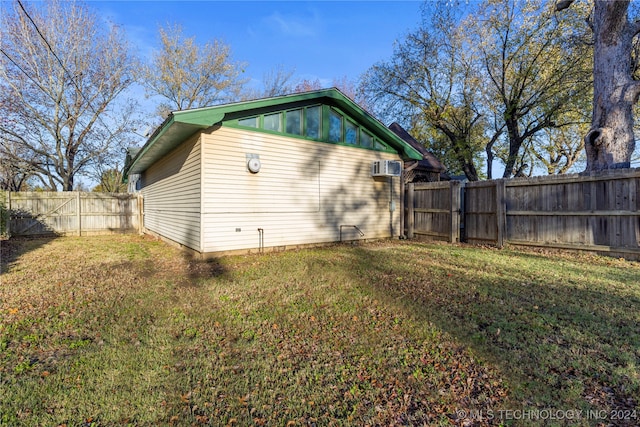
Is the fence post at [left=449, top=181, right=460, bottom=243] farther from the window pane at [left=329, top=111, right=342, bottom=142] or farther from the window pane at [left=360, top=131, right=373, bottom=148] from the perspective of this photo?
the window pane at [left=329, top=111, right=342, bottom=142]

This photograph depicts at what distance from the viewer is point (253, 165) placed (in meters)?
6.81

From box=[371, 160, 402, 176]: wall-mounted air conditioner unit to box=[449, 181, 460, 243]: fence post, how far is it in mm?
1604

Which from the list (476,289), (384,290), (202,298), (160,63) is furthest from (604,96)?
(160,63)

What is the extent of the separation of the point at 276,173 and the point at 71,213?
912cm

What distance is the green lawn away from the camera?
1.92m

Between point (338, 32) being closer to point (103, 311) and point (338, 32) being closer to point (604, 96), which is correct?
point (604, 96)

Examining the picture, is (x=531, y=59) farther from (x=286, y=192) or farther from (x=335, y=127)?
(x=286, y=192)

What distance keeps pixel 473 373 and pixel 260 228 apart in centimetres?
564

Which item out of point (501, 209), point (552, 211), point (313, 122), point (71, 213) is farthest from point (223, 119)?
point (71, 213)

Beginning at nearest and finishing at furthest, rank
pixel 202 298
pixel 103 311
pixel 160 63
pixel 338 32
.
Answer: pixel 103 311
pixel 202 298
pixel 338 32
pixel 160 63

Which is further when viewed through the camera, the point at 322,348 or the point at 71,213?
the point at 71,213

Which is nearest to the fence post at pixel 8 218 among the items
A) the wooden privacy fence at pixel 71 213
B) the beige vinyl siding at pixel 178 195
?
the wooden privacy fence at pixel 71 213

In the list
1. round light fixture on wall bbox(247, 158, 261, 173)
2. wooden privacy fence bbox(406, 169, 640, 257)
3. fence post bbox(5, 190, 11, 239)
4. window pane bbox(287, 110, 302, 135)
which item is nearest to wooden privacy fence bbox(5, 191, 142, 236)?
fence post bbox(5, 190, 11, 239)

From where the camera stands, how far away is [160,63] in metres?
18.8
